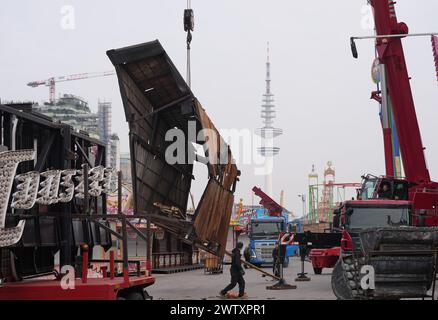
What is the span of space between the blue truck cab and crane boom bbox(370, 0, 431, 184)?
1658 cm

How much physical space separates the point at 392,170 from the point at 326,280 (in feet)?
28.1

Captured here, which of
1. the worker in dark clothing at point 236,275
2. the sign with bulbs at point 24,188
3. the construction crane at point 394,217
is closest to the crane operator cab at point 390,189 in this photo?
the construction crane at point 394,217

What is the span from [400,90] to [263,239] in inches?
705

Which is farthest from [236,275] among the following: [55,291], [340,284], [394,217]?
[55,291]

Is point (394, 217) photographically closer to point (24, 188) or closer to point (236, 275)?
point (236, 275)

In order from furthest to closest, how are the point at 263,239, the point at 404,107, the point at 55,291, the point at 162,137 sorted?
the point at 263,239 → the point at 404,107 → the point at 162,137 → the point at 55,291

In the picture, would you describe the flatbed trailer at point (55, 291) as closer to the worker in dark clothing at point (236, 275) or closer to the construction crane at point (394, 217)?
the construction crane at point (394, 217)

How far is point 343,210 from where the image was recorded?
22.0m

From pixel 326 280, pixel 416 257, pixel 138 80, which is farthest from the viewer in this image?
pixel 326 280

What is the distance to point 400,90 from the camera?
24.8 metres

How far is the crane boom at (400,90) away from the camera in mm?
24422
